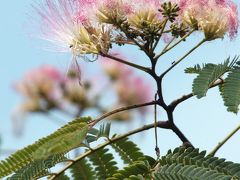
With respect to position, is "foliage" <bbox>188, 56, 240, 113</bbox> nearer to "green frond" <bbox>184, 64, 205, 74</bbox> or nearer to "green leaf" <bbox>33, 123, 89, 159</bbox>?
"green frond" <bbox>184, 64, 205, 74</bbox>

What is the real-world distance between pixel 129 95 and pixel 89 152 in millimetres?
3086

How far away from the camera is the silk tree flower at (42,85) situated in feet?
19.8

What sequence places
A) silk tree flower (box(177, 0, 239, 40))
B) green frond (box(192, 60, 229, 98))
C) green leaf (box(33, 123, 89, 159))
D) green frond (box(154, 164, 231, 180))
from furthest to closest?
silk tree flower (box(177, 0, 239, 40))
green frond (box(192, 60, 229, 98))
green frond (box(154, 164, 231, 180))
green leaf (box(33, 123, 89, 159))

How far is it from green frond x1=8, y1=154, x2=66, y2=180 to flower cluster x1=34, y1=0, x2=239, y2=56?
455mm

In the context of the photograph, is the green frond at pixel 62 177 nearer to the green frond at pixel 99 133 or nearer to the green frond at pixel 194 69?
the green frond at pixel 99 133

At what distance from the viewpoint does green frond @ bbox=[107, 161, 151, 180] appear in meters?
2.14

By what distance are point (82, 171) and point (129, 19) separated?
704mm

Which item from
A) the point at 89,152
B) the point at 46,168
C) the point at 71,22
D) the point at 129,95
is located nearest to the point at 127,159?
the point at 89,152

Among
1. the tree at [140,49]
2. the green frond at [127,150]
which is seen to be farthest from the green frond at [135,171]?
the green frond at [127,150]

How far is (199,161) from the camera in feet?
6.94

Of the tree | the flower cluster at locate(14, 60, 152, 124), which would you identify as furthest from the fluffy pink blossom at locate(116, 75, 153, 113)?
the tree

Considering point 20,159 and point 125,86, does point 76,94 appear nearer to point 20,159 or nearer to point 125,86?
point 125,86

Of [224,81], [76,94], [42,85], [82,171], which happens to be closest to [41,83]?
[42,85]

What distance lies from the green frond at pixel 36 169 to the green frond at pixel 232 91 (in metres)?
0.63
